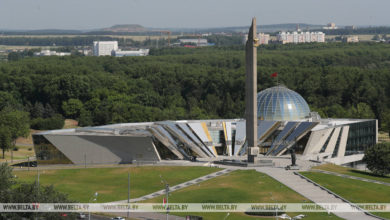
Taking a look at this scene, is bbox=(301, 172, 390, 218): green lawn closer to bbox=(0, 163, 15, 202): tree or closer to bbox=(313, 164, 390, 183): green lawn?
bbox=(313, 164, 390, 183): green lawn

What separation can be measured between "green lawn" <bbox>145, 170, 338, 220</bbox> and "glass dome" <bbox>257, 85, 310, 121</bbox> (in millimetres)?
27265

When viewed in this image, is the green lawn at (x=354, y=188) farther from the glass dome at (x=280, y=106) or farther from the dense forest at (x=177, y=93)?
the dense forest at (x=177, y=93)

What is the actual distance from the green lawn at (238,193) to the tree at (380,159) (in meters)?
16.2

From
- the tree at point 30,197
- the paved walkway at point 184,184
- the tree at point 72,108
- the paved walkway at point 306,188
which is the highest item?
the tree at point 30,197

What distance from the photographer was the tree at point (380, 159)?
97.6 metres

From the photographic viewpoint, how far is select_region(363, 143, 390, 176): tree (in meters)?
97.6

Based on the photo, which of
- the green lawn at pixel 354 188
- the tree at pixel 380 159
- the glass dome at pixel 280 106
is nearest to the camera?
the green lawn at pixel 354 188

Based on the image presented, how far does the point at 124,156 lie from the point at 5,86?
89631 millimetres

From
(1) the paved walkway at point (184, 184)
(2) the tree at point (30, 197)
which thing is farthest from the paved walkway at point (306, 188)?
(2) the tree at point (30, 197)

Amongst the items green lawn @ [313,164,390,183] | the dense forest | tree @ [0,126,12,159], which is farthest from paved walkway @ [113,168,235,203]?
the dense forest

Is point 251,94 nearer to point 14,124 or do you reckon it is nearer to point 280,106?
point 280,106

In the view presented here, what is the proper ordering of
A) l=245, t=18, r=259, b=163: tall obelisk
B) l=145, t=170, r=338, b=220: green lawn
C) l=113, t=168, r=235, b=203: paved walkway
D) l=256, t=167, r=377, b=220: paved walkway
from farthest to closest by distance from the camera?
l=245, t=18, r=259, b=163: tall obelisk < l=113, t=168, r=235, b=203: paved walkway < l=145, t=170, r=338, b=220: green lawn < l=256, t=167, r=377, b=220: paved walkway

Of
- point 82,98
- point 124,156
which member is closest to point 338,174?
point 124,156

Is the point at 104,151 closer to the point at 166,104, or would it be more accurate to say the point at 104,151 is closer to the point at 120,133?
the point at 120,133
